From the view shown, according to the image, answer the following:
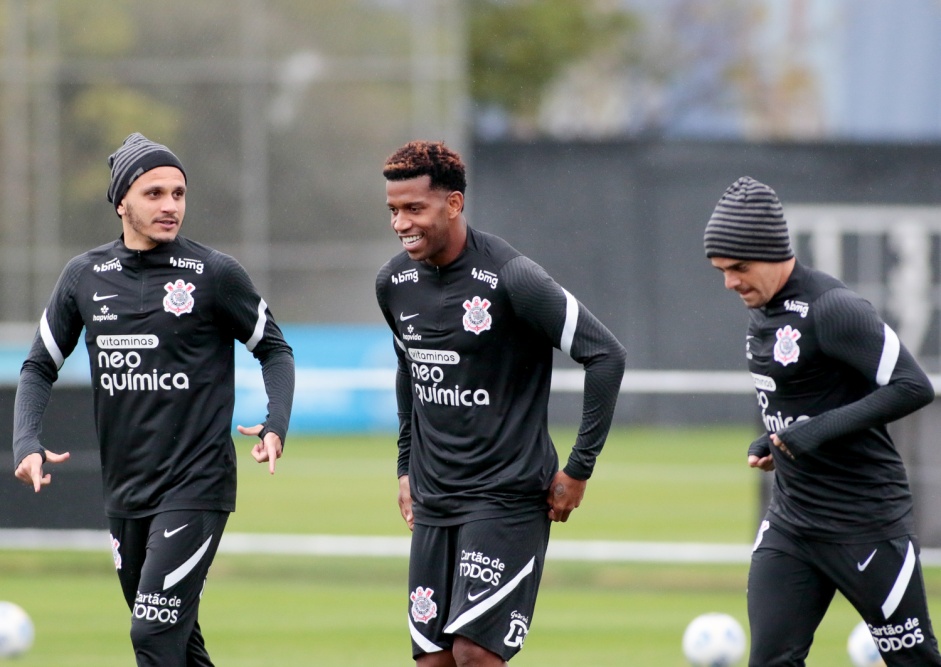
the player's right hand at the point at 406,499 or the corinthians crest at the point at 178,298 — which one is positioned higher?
the corinthians crest at the point at 178,298

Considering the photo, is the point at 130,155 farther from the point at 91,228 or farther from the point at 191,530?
the point at 91,228

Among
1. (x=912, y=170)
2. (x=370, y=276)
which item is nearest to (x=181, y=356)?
(x=370, y=276)

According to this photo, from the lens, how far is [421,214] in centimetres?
606

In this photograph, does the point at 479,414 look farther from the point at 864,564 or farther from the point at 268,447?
the point at 864,564

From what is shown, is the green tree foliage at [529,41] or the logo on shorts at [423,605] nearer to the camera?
the logo on shorts at [423,605]

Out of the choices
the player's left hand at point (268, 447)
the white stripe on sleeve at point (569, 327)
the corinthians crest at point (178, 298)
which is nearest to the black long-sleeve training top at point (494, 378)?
the white stripe on sleeve at point (569, 327)

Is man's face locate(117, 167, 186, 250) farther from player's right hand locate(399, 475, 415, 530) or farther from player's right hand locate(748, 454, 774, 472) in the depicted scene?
player's right hand locate(748, 454, 774, 472)

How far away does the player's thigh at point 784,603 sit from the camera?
5.87m

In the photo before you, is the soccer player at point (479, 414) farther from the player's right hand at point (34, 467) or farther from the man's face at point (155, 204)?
the player's right hand at point (34, 467)

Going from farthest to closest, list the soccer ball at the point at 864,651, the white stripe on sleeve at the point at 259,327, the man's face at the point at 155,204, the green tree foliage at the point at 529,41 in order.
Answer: the green tree foliage at the point at 529,41 < the soccer ball at the point at 864,651 < the white stripe on sleeve at the point at 259,327 < the man's face at the point at 155,204

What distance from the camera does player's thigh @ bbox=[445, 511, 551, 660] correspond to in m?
5.96

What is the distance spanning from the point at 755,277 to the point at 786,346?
0.92ft

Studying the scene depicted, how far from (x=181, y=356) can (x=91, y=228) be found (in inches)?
803

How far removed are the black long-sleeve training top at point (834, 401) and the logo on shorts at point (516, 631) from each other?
1.08 meters
